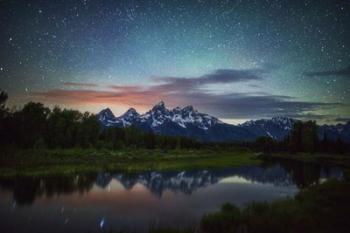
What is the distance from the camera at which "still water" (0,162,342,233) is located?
78.1 feet

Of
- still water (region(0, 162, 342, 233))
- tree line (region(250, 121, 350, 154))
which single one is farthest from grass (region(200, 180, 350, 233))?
tree line (region(250, 121, 350, 154))

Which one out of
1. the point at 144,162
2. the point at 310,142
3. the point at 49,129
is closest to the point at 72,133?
the point at 49,129

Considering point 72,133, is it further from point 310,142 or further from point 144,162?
point 310,142

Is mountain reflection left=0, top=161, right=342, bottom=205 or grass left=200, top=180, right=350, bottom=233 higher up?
grass left=200, top=180, right=350, bottom=233

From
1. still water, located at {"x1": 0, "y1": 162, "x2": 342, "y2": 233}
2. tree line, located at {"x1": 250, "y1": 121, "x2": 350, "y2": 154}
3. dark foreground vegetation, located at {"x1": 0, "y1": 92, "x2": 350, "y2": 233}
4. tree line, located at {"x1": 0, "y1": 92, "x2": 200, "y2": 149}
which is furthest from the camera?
tree line, located at {"x1": 250, "y1": 121, "x2": 350, "y2": 154}

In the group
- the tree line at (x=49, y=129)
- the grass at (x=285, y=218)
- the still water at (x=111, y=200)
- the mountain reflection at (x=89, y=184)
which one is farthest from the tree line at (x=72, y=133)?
the grass at (x=285, y=218)

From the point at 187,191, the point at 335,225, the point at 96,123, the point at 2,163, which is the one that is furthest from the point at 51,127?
the point at 335,225

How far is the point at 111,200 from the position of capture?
34.1 metres

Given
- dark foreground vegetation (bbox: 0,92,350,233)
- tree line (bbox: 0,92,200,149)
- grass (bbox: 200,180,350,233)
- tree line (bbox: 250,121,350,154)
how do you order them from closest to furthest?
grass (bbox: 200,180,350,233) < dark foreground vegetation (bbox: 0,92,350,233) < tree line (bbox: 0,92,200,149) < tree line (bbox: 250,121,350,154)

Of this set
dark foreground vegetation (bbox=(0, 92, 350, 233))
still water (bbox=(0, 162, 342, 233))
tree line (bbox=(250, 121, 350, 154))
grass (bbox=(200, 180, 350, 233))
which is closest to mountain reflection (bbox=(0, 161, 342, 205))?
still water (bbox=(0, 162, 342, 233))

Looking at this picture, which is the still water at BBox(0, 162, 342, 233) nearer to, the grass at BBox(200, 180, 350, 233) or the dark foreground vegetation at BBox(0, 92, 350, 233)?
the grass at BBox(200, 180, 350, 233)

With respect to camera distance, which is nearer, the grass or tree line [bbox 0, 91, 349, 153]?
the grass

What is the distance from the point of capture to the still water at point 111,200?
78.1ft

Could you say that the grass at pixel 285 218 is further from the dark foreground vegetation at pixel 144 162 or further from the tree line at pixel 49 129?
the tree line at pixel 49 129
